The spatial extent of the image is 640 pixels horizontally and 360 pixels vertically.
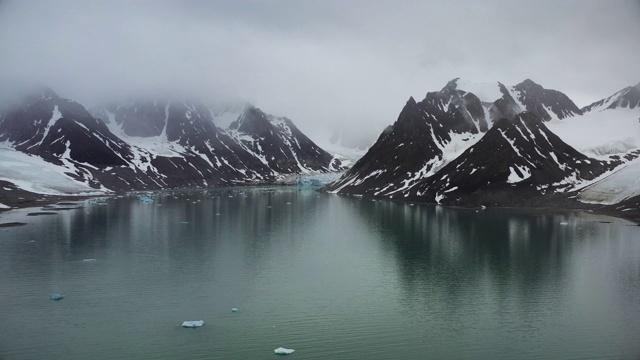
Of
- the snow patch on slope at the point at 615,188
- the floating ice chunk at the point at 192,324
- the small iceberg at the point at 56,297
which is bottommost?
the floating ice chunk at the point at 192,324

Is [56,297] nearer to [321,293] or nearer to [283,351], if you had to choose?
[321,293]

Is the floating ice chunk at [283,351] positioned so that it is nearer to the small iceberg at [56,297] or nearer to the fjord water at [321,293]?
the fjord water at [321,293]

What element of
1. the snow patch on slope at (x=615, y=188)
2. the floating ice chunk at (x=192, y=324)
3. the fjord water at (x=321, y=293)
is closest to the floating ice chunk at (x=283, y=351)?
the fjord water at (x=321, y=293)

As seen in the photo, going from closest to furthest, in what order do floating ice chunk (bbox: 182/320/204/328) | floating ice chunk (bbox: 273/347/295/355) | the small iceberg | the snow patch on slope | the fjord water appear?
1. floating ice chunk (bbox: 273/347/295/355)
2. the fjord water
3. floating ice chunk (bbox: 182/320/204/328)
4. the small iceberg
5. the snow patch on slope

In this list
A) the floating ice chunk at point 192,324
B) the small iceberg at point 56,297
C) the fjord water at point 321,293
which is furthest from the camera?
the small iceberg at point 56,297

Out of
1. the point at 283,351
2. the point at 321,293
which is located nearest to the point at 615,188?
the point at 321,293

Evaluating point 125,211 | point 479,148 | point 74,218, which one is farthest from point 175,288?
point 479,148

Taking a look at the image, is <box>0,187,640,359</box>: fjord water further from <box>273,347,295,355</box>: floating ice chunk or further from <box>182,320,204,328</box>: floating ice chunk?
<box>273,347,295,355</box>: floating ice chunk

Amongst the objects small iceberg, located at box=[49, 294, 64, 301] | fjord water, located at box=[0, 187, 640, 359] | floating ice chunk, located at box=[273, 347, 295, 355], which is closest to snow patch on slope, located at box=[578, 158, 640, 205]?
fjord water, located at box=[0, 187, 640, 359]

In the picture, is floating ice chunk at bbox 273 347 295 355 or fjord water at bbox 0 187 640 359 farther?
fjord water at bbox 0 187 640 359
